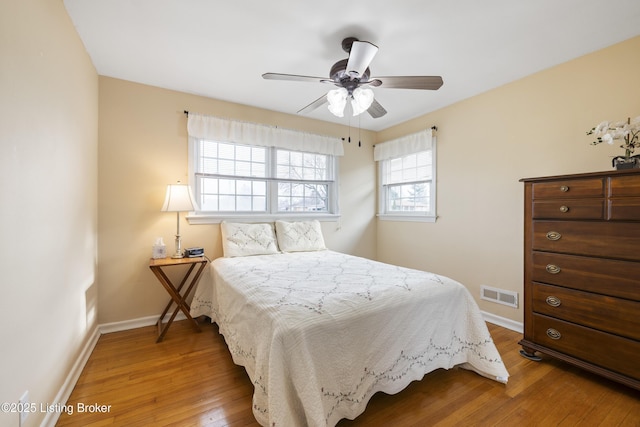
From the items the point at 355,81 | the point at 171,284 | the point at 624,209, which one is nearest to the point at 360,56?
the point at 355,81

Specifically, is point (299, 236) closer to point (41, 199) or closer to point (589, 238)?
point (41, 199)

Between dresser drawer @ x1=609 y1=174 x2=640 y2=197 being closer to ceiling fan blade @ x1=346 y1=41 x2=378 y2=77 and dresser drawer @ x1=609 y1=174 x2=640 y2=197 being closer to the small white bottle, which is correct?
ceiling fan blade @ x1=346 y1=41 x2=378 y2=77

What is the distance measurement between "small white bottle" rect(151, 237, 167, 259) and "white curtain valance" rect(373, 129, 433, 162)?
3130 mm

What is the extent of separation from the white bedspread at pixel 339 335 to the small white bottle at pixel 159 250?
79cm

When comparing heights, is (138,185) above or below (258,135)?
below

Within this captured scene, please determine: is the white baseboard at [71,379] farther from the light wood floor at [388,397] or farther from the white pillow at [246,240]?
the white pillow at [246,240]

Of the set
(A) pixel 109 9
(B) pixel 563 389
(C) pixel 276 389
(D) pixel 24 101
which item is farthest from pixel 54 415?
(B) pixel 563 389

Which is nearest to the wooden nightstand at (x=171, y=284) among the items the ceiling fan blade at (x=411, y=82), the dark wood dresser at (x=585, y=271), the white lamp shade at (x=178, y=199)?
the white lamp shade at (x=178, y=199)

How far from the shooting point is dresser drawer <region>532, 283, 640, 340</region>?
1.64 meters

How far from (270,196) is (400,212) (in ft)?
6.28

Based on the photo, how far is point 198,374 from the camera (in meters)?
1.93

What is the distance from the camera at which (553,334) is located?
6.46 feet

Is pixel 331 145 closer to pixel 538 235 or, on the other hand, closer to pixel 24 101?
pixel 538 235

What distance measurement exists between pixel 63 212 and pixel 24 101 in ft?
2.41
